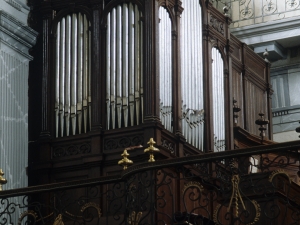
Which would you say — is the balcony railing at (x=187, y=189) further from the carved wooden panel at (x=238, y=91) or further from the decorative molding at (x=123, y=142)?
the carved wooden panel at (x=238, y=91)

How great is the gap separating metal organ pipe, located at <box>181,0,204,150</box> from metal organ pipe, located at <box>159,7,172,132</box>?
31 centimetres

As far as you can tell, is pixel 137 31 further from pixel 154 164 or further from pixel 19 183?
pixel 154 164

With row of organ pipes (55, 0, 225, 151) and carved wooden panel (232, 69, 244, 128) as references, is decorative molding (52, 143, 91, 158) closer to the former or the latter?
row of organ pipes (55, 0, 225, 151)

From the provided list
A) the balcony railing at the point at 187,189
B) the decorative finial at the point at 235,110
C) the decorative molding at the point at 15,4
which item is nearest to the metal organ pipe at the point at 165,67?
the balcony railing at the point at 187,189

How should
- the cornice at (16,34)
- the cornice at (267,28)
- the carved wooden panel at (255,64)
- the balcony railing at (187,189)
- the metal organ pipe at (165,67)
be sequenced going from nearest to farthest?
the balcony railing at (187,189) → the metal organ pipe at (165,67) → the cornice at (16,34) → the carved wooden panel at (255,64) → the cornice at (267,28)

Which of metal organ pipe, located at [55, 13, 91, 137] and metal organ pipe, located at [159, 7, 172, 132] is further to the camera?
metal organ pipe, located at [55, 13, 91, 137]

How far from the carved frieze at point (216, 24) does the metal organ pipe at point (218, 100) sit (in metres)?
0.33

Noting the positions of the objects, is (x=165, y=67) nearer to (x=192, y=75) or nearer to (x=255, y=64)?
(x=192, y=75)

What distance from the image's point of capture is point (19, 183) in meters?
13.3

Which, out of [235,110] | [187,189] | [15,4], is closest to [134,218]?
[187,189]

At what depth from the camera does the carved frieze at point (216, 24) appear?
1502cm

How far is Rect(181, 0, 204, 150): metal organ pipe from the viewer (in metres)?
13.8

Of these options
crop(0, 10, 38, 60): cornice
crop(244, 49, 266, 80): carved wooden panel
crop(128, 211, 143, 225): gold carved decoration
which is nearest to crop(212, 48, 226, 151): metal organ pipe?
crop(244, 49, 266, 80): carved wooden panel

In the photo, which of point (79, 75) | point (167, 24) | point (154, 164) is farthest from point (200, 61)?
point (154, 164)
